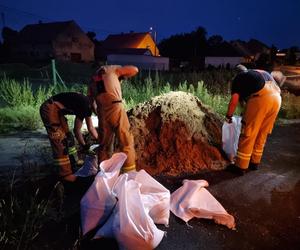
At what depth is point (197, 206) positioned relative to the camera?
3.23 m

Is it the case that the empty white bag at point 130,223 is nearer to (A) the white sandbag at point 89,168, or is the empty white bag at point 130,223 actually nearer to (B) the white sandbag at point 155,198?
(B) the white sandbag at point 155,198

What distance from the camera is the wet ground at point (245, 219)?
2.87 metres

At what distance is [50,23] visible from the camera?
40000 millimetres

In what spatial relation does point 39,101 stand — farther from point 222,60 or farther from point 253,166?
point 222,60

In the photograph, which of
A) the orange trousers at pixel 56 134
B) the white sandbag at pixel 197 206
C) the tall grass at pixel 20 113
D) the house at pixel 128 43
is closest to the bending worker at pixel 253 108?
the white sandbag at pixel 197 206

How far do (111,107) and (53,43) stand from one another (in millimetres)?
36316

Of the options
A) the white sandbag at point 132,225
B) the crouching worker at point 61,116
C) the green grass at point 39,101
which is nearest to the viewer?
the white sandbag at point 132,225

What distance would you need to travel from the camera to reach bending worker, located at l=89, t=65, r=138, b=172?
12.7 ft

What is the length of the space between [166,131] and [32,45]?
125ft

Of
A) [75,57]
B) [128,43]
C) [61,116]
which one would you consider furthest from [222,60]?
[61,116]

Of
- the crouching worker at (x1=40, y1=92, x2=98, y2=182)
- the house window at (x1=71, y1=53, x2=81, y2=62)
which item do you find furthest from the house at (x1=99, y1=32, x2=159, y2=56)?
the crouching worker at (x1=40, y1=92, x2=98, y2=182)

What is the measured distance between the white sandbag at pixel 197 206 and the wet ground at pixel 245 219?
0.07m

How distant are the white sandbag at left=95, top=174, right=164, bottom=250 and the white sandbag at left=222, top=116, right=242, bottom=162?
2.43 m

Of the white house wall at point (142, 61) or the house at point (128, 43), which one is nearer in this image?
the white house wall at point (142, 61)
